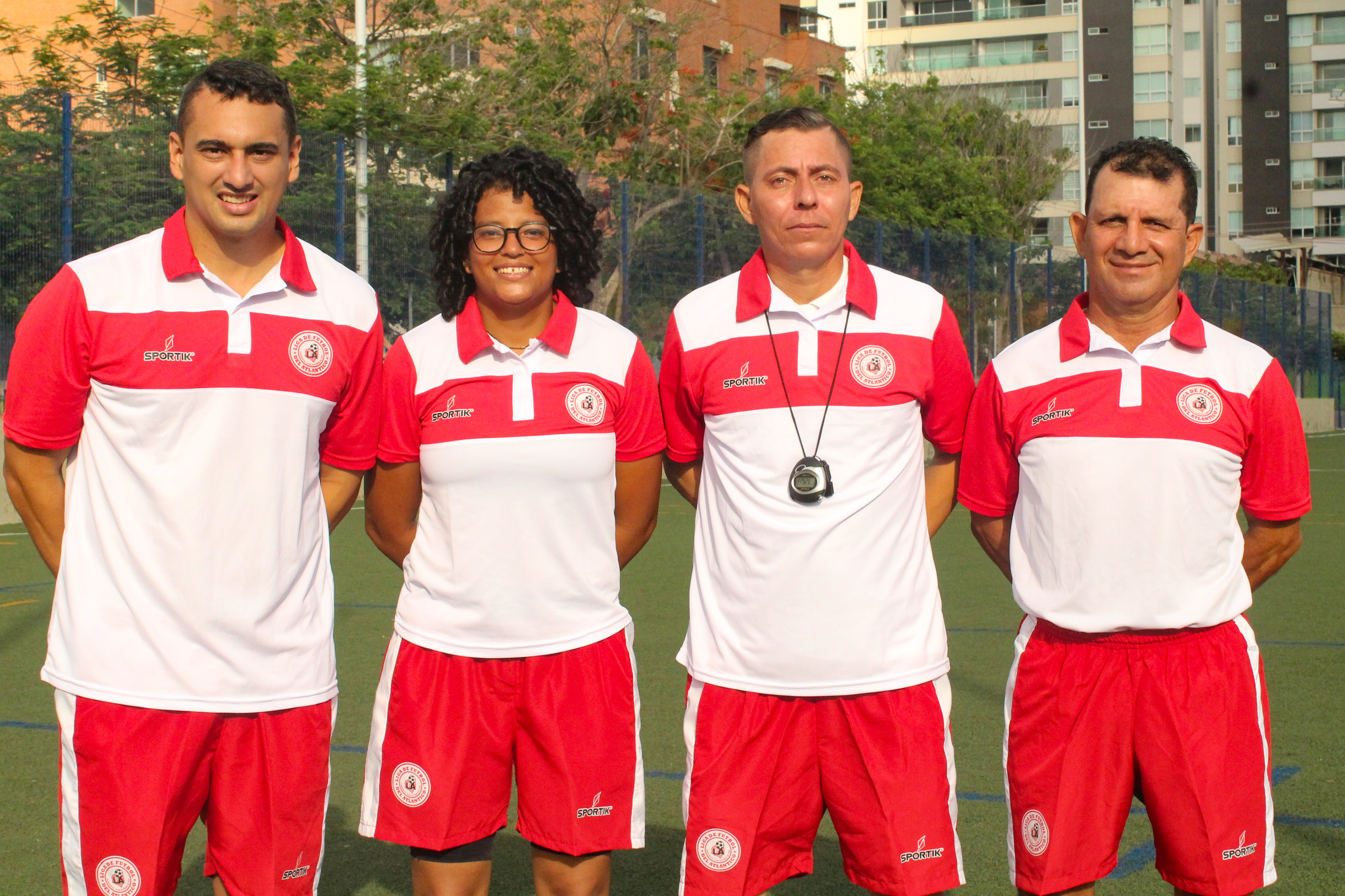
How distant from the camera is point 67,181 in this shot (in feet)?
34.5

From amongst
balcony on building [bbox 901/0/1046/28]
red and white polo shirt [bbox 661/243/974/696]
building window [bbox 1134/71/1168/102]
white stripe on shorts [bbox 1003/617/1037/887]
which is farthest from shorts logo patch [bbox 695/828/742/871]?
building window [bbox 1134/71/1168/102]

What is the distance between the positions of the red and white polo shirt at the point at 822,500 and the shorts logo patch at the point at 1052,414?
264 mm

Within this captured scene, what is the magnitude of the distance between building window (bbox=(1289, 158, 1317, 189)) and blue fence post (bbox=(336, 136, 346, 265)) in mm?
69034

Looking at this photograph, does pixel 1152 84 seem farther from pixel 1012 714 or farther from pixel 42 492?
pixel 42 492

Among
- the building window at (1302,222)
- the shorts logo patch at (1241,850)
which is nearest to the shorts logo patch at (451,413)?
the shorts logo patch at (1241,850)

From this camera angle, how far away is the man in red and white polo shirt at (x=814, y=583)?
303 centimetres

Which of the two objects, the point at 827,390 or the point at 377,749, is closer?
the point at 827,390

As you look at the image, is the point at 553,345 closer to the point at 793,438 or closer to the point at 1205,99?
the point at 793,438

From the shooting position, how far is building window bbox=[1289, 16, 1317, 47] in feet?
230

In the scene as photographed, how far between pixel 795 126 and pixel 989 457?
91 centimetres

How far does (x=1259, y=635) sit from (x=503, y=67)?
795 inches

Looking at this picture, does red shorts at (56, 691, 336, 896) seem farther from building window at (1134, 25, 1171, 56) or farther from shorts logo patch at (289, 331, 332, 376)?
building window at (1134, 25, 1171, 56)

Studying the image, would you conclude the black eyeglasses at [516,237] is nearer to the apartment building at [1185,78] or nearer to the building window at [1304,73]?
the apartment building at [1185,78]

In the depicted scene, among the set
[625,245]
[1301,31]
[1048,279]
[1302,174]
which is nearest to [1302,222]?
[1302,174]
